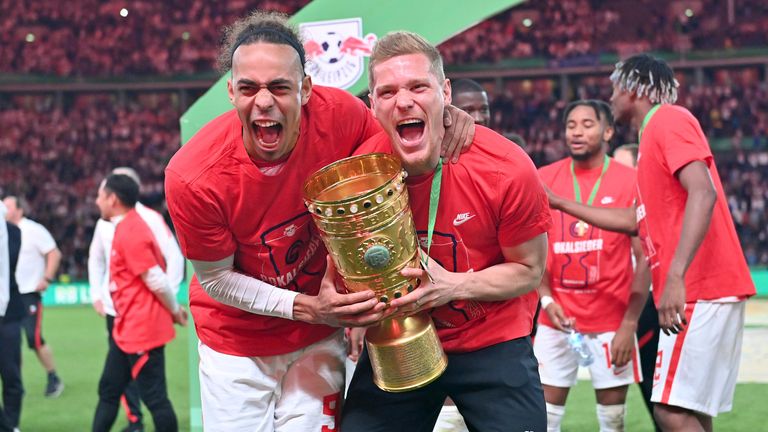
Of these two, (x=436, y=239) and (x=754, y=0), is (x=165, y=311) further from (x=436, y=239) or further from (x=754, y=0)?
(x=754, y=0)

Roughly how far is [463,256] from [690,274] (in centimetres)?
155

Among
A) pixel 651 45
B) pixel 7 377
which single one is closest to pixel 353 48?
pixel 7 377

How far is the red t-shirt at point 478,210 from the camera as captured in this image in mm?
3139

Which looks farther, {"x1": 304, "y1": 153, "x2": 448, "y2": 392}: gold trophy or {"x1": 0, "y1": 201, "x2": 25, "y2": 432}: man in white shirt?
{"x1": 0, "y1": 201, "x2": 25, "y2": 432}: man in white shirt

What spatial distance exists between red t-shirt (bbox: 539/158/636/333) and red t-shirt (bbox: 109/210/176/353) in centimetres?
269

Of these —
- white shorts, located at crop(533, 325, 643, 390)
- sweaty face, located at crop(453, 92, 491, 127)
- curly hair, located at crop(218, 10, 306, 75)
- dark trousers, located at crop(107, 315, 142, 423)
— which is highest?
curly hair, located at crop(218, 10, 306, 75)

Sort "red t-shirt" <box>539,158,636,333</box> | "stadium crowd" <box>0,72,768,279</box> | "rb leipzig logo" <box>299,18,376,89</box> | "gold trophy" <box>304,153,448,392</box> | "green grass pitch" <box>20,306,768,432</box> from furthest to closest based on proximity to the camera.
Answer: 1. "stadium crowd" <box>0,72,768,279</box>
2. "green grass pitch" <box>20,306,768,432</box>
3. "red t-shirt" <box>539,158,636,333</box>
4. "rb leipzig logo" <box>299,18,376,89</box>
5. "gold trophy" <box>304,153,448,392</box>

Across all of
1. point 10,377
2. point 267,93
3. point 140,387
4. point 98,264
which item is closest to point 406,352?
point 267,93

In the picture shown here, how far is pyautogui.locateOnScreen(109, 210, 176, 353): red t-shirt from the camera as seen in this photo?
249 inches

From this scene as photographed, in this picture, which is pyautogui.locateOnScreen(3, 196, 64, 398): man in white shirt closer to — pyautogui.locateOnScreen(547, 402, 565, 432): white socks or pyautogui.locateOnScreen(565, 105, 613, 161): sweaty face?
pyautogui.locateOnScreen(547, 402, 565, 432): white socks

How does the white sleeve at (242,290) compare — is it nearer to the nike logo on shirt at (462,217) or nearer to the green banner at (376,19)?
the nike logo on shirt at (462,217)

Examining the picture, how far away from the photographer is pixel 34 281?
360 inches

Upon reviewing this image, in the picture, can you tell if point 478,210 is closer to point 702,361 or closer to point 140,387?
point 702,361

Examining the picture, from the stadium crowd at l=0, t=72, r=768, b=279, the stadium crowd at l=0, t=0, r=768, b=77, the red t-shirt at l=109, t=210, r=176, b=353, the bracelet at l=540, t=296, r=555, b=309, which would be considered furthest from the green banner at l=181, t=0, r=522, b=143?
the stadium crowd at l=0, t=0, r=768, b=77
